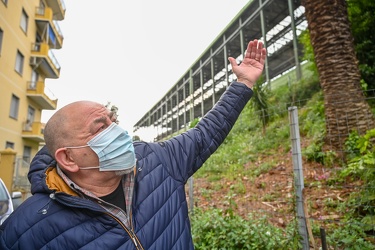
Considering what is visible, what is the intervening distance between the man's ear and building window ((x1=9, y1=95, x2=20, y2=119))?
17.8 metres

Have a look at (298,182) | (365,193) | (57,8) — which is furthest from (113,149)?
(57,8)

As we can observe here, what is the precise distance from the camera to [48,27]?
19641 millimetres

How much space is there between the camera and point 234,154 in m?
9.49

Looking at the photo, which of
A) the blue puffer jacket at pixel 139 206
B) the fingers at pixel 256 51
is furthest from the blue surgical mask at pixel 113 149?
the fingers at pixel 256 51

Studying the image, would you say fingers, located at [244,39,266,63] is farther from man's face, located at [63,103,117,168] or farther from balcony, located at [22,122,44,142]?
balcony, located at [22,122,44,142]

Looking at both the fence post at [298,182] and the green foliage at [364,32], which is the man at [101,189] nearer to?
the fence post at [298,182]

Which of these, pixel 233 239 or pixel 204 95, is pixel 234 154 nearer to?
pixel 233 239

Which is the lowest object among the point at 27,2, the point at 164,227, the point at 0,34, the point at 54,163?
the point at 164,227

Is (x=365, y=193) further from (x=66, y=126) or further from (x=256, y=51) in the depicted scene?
→ (x=66, y=126)

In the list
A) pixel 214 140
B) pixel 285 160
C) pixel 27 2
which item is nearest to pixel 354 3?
pixel 285 160

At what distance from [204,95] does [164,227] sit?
2809 centimetres

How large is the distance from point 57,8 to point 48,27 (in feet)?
9.56

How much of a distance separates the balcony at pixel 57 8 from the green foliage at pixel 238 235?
2301 cm

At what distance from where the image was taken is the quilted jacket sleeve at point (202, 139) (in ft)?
5.67
